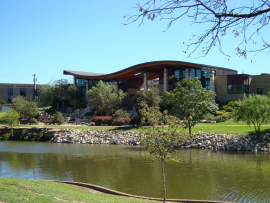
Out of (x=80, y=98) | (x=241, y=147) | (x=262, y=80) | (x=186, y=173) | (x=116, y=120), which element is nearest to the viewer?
(x=186, y=173)

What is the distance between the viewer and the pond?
40.2ft

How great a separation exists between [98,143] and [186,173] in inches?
738

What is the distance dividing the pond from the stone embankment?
9.36 ft

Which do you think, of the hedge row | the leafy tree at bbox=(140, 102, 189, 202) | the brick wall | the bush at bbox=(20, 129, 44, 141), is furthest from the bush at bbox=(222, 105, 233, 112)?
the leafy tree at bbox=(140, 102, 189, 202)

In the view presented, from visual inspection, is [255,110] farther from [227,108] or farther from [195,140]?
[227,108]

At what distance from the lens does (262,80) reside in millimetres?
44781

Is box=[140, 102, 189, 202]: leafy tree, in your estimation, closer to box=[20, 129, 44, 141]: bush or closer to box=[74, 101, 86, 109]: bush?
box=[20, 129, 44, 141]: bush

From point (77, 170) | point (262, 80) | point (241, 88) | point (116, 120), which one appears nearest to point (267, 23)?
point (77, 170)

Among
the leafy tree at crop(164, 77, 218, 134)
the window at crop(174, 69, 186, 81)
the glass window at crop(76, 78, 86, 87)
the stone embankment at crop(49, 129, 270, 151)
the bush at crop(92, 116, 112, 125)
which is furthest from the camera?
the glass window at crop(76, 78, 86, 87)

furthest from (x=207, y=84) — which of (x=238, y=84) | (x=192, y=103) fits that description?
(x=192, y=103)

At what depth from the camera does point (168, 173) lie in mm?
16016

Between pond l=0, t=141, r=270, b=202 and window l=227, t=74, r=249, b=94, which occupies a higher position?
window l=227, t=74, r=249, b=94

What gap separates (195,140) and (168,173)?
13448 millimetres

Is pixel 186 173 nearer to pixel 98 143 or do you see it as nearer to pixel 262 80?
pixel 98 143
